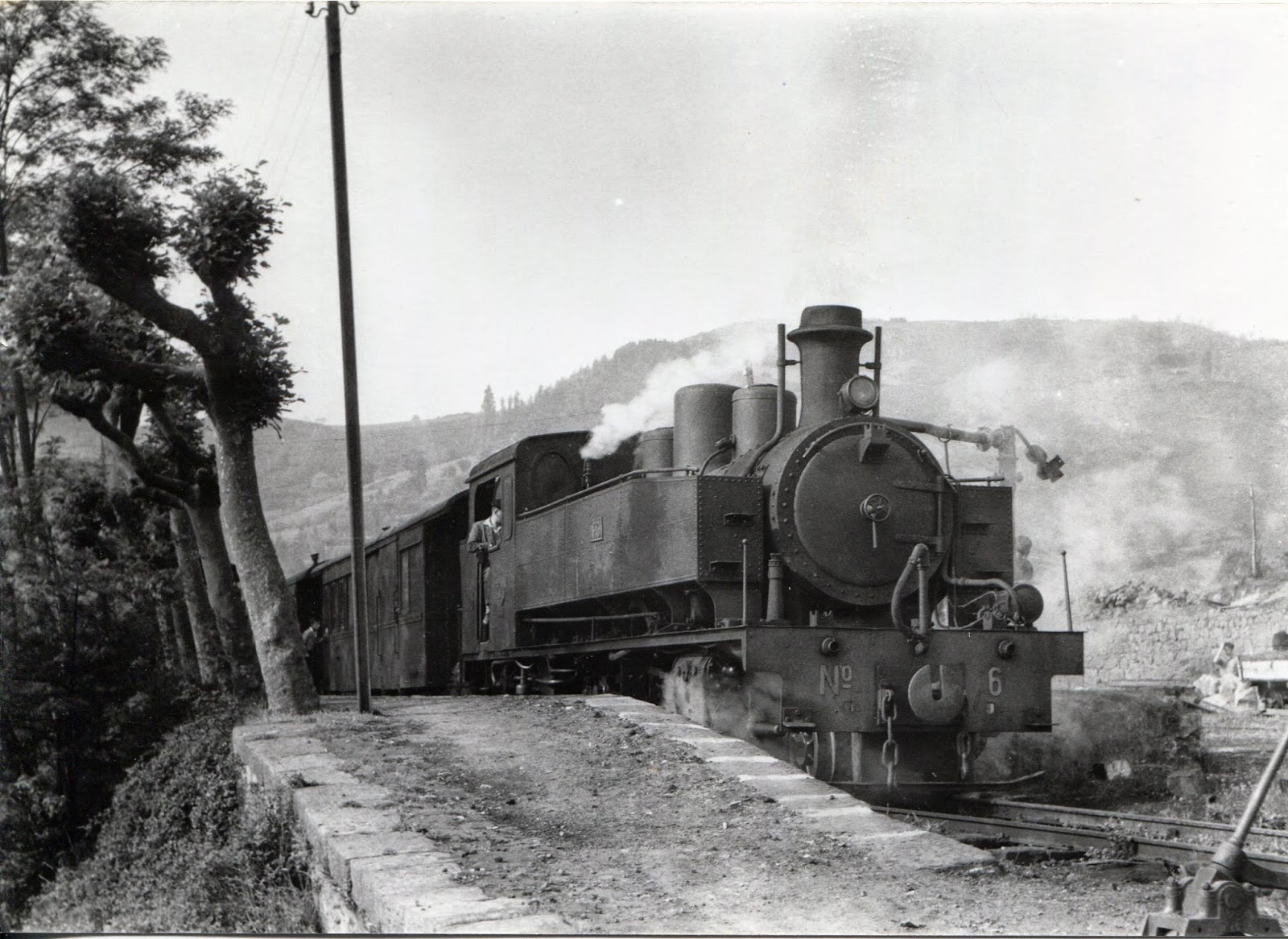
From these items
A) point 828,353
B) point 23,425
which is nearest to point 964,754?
point 828,353

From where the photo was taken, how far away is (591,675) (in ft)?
37.2

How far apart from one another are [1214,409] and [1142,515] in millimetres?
7540

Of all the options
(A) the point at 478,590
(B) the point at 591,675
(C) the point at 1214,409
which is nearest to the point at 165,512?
(A) the point at 478,590

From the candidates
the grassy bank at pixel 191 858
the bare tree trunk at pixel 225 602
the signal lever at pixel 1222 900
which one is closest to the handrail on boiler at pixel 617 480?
the grassy bank at pixel 191 858

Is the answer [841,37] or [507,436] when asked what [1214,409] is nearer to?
[841,37]

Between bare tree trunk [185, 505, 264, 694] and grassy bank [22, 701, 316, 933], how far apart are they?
2.88 feet

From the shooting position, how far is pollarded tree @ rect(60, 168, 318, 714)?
36.9 ft

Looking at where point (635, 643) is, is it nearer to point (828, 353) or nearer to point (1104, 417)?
point (828, 353)

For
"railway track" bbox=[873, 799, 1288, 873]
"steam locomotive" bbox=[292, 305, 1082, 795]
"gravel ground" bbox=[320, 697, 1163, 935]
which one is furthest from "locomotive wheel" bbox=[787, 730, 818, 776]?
"gravel ground" bbox=[320, 697, 1163, 935]

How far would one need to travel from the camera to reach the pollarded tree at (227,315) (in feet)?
36.9

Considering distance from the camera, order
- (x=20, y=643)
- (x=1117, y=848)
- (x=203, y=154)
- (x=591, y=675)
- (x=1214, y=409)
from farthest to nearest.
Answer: (x=1214, y=409)
(x=20, y=643)
(x=203, y=154)
(x=591, y=675)
(x=1117, y=848)

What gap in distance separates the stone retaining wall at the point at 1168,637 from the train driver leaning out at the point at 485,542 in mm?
9774

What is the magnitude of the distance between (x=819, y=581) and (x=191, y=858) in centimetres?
480

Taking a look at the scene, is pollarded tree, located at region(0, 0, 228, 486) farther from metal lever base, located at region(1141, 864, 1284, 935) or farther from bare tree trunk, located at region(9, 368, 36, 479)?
metal lever base, located at region(1141, 864, 1284, 935)
